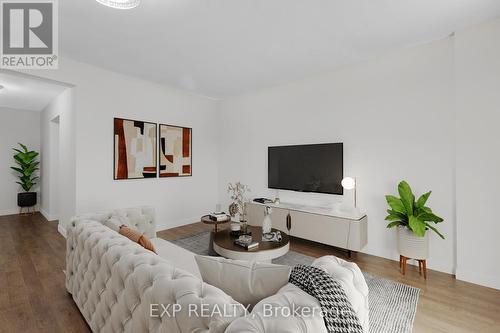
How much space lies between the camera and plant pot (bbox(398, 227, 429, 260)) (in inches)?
104

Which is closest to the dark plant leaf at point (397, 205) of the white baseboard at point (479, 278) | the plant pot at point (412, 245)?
the plant pot at point (412, 245)

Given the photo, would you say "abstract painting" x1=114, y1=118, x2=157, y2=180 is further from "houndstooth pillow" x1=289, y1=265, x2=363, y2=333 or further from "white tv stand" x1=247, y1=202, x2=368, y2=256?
"houndstooth pillow" x1=289, y1=265, x2=363, y2=333

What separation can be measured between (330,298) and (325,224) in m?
Result: 2.48

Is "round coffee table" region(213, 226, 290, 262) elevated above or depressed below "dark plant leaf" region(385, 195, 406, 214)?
below

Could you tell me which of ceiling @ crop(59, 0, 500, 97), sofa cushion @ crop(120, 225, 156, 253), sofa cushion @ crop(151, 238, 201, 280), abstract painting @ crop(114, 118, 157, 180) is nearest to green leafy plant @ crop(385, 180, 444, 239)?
ceiling @ crop(59, 0, 500, 97)

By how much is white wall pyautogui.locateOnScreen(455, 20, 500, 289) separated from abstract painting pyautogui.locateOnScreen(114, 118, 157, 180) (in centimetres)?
438

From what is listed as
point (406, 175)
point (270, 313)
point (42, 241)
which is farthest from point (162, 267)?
point (42, 241)

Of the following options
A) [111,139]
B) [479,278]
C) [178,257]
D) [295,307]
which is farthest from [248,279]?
[111,139]

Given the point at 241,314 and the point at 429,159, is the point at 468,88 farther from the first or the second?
the point at 241,314

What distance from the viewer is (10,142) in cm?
579

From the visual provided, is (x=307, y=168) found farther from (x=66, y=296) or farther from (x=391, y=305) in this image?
(x=66, y=296)

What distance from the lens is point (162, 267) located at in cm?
119

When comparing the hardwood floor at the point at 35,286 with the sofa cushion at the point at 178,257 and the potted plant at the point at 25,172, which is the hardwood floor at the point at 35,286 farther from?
the potted plant at the point at 25,172

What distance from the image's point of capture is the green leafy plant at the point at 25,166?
225 inches
